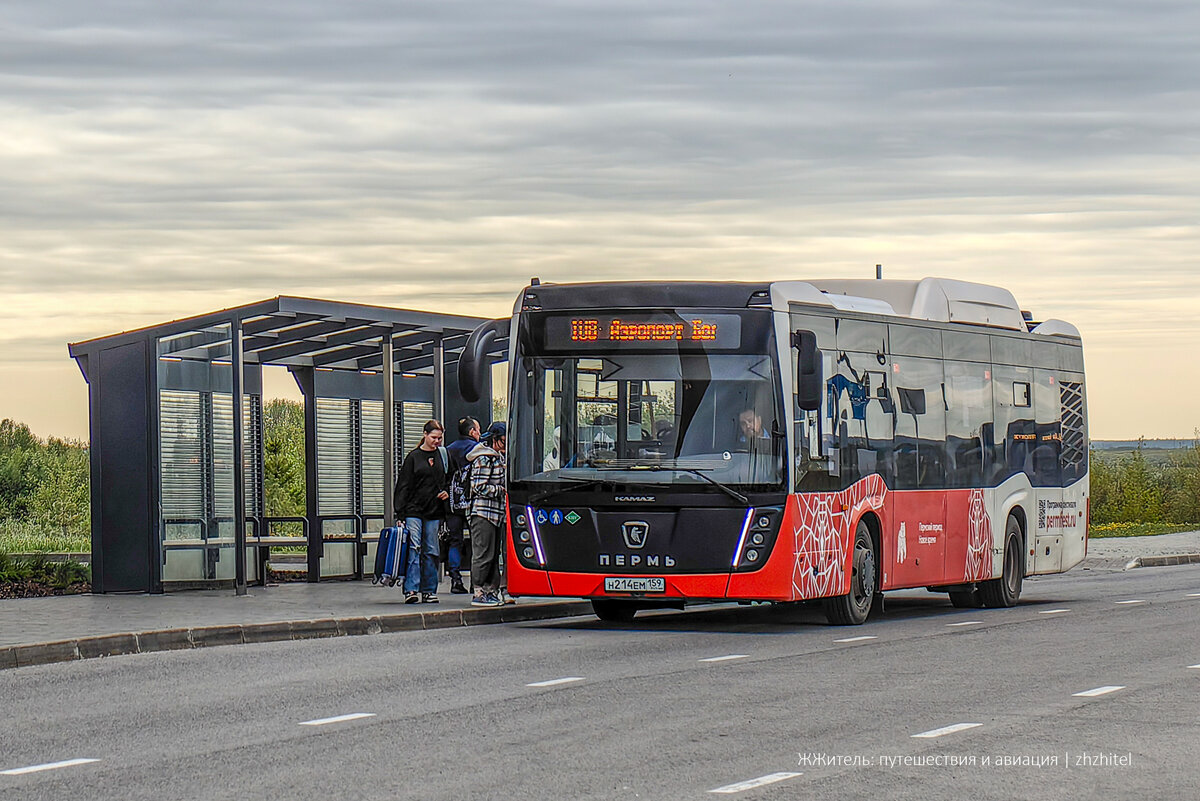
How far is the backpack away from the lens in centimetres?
1772

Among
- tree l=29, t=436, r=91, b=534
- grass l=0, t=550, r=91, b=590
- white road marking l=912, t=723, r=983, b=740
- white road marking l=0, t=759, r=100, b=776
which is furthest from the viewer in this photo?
tree l=29, t=436, r=91, b=534

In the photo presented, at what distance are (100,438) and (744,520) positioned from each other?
8.03 metres

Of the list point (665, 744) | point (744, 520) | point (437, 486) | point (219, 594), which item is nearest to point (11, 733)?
point (665, 744)

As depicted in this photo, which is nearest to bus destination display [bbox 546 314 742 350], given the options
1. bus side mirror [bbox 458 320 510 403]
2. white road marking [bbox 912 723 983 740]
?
bus side mirror [bbox 458 320 510 403]

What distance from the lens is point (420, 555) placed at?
17.8m

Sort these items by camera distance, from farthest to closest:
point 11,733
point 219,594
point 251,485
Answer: point 251,485
point 219,594
point 11,733

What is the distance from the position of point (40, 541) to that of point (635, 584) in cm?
2104

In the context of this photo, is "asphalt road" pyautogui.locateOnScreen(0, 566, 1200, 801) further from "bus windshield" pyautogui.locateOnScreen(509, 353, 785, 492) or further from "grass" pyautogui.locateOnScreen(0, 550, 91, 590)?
"grass" pyautogui.locateOnScreen(0, 550, 91, 590)

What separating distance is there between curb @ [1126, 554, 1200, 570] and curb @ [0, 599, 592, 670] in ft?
55.9

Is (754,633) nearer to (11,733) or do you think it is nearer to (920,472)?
(920,472)

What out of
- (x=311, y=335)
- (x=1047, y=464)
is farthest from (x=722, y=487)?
(x=311, y=335)

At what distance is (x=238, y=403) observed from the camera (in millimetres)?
18844

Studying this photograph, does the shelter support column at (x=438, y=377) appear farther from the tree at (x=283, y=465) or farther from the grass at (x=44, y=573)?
the tree at (x=283, y=465)

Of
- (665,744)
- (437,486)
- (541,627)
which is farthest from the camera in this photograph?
(437,486)
